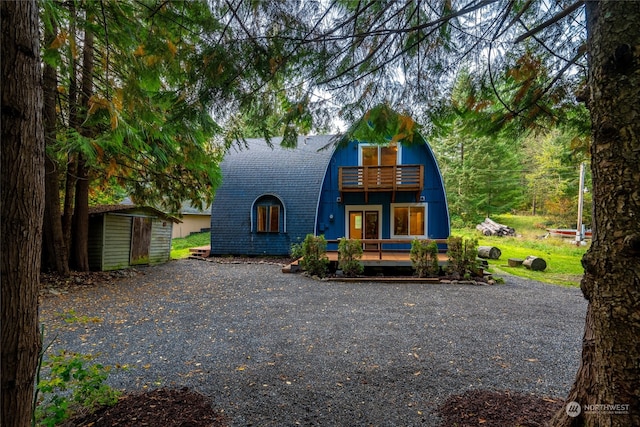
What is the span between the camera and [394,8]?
9.43 feet

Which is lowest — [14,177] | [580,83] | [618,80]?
[14,177]

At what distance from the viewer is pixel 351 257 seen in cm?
836

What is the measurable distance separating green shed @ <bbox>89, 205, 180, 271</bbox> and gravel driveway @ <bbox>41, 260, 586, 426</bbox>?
2599 mm

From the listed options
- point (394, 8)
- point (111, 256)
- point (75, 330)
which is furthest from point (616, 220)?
point (111, 256)

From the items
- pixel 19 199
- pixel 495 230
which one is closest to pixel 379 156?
pixel 19 199

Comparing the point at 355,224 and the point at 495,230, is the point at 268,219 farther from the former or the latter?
the point at 495,230

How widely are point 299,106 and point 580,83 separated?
9.64 feet

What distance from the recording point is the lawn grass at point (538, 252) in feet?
29.5

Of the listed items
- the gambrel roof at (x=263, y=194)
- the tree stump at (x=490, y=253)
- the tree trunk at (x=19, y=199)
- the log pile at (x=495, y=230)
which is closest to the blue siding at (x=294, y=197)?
the gambrel roof at (x=263, y=194)

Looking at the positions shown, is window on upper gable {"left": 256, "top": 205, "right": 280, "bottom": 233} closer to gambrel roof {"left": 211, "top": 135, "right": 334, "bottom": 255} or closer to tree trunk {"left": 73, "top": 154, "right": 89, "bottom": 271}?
gambrel roof {"left": 211, "top": 135, "right": 334, "bottom": 255}

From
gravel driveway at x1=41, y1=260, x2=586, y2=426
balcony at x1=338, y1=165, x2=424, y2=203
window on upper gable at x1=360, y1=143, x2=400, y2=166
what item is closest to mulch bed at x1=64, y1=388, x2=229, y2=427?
gravel driveway at x1=41, y1=260, x2=586, y2=426

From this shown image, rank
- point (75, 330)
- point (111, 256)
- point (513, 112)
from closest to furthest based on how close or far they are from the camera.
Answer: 1. point (513, 112)
2. point (75, 330)
3. point (111, 256)

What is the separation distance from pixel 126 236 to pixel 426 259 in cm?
988

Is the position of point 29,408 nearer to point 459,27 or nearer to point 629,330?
point 629,330
